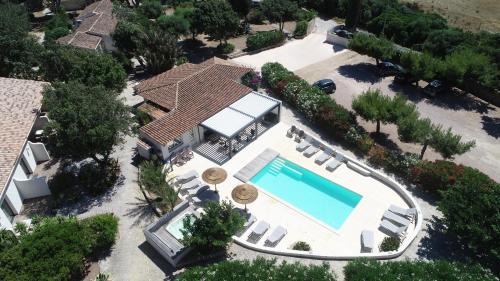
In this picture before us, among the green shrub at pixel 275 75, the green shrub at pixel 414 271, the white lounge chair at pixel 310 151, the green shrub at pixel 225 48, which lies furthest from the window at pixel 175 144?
the green shrub at pixel 225 48

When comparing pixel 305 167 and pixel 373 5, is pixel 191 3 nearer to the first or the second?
pixel 373 5

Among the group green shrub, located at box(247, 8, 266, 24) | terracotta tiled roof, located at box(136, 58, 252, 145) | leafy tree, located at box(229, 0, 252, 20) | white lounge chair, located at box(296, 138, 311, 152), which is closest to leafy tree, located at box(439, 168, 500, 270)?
white lounge chair, located at box(296, 138, 311, 152)

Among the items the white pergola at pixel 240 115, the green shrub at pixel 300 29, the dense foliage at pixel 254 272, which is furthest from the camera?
the green shrub at pixel 300 29

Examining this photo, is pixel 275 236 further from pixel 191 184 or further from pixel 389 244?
pixel 191 184

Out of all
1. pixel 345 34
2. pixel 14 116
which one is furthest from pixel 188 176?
pixel 345 34

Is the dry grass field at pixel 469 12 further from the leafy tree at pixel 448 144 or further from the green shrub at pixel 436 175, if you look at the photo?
the green shrub at pixel 436 175

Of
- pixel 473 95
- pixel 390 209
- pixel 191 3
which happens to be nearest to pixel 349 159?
pixel 390 209
